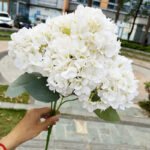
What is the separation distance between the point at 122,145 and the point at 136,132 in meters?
0.72

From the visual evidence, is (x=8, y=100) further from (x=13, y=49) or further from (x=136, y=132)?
(x=13, y=49)

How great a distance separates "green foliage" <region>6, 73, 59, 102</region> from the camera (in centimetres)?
141

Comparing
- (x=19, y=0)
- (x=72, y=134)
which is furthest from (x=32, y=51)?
(x=19, y=0)

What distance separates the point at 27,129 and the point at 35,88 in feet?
0.61

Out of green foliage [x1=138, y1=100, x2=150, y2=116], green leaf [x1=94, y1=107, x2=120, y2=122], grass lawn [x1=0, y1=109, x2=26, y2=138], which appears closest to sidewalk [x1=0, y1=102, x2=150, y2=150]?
grass lawn [x1=0, y1=109, x2=26, y2=138]

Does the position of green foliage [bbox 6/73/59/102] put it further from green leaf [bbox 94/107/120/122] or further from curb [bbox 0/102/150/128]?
curb [bbox 0/102/150/128]

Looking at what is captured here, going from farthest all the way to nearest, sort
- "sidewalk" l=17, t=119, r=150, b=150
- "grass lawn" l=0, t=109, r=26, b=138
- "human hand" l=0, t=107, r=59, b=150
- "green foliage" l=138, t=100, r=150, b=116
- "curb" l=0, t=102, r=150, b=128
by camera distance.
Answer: "green foliage" l=138, t=100, r=150, b=116 < "curb" l=0, t=102, r=150, b=128 < "grass lawn" l=0, t=109, r=26, b=138 < "sidewalk" l=17, t=119, r=150, b=150 < "human hand" l=0, t=107, r=59, b=150

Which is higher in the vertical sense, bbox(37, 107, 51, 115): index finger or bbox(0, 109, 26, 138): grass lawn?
bbox(37, 107, 51, 115): index finger

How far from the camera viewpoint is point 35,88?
1426 millimetres

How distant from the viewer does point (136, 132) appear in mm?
5801

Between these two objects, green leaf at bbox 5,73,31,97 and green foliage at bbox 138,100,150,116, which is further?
green foliage at bbox 138,100,150,116

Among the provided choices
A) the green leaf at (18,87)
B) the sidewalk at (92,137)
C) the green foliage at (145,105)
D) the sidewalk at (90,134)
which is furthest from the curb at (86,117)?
the green leaf at (18,87)

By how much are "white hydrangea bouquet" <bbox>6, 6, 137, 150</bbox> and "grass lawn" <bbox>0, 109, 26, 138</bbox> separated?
3.74m

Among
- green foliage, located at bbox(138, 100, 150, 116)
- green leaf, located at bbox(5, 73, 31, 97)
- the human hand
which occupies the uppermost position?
green leaf, located at bbox(5, 73, 31, 97)
